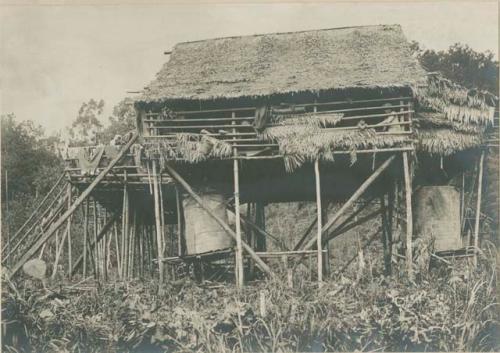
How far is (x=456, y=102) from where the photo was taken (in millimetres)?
14742

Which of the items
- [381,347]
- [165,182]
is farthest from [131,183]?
[381,347]

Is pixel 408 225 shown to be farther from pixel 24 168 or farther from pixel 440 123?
pixel 24 168

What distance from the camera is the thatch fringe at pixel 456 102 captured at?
566 inches

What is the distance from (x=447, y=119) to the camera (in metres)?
14.7

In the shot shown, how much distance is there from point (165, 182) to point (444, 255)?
767 cm

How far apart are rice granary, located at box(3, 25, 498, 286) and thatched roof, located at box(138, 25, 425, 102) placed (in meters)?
0.05

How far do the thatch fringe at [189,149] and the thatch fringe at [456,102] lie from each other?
4866mm

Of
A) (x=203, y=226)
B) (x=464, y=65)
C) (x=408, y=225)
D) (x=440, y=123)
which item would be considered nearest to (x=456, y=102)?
(x=440, y=123)

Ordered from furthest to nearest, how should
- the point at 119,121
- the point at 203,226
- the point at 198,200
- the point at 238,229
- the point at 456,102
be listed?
the point at 119,121 < the point at 456,102 < the point at 203,226 < the point at 198,200 < the point at 238,229

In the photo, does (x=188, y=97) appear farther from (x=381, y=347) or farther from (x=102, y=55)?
(x=381, y=347)

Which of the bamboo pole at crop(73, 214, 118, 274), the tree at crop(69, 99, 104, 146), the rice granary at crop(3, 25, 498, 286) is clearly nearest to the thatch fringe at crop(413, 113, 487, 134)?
the rice granary at crop(3, 25, 498, 286)

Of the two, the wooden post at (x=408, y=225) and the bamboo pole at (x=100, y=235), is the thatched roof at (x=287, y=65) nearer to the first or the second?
the wooden post at (x=408, y=225)

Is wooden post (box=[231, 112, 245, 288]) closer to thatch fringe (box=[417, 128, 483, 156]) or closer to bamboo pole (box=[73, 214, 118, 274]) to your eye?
thatch fringe (box=[417, 128, 483, 156])

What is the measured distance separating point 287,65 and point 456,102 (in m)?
4.28
